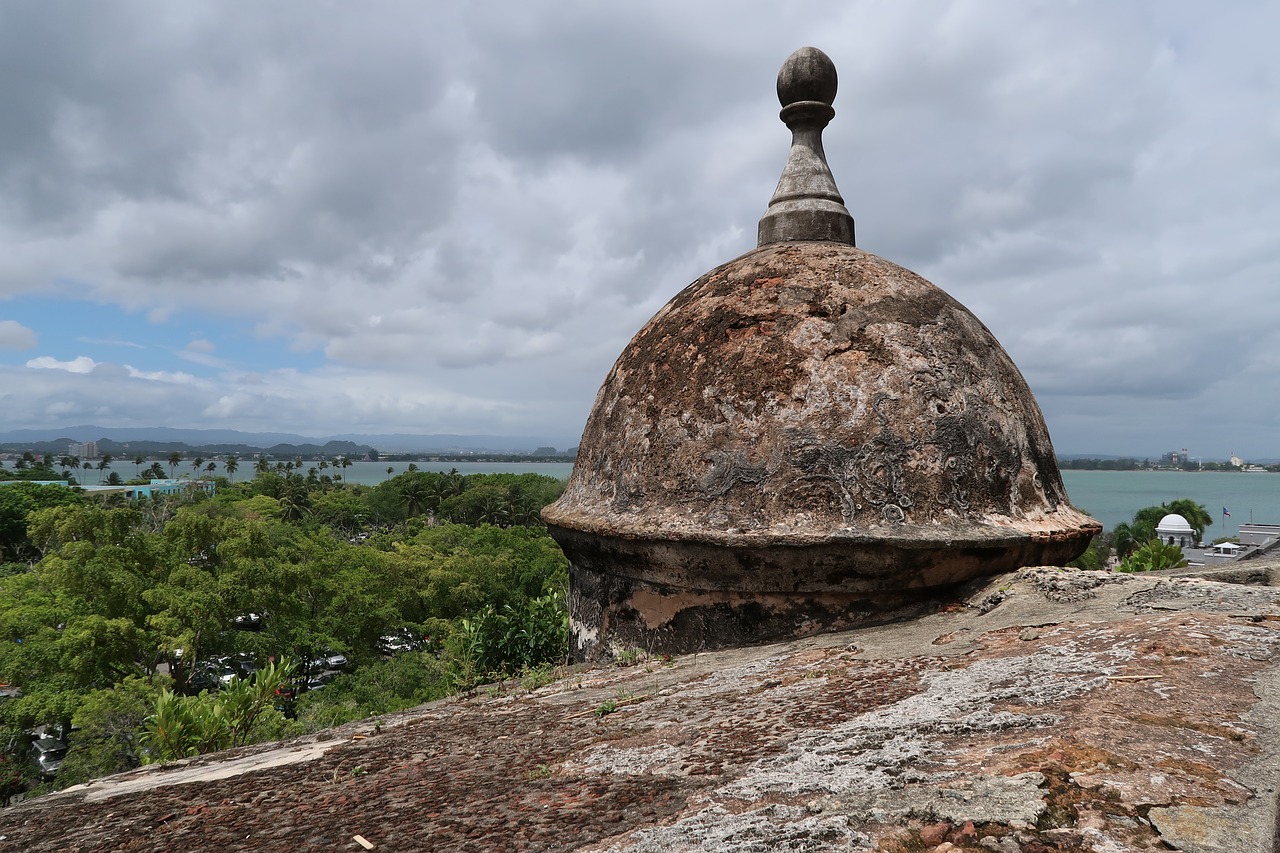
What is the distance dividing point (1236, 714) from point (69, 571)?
26068mm

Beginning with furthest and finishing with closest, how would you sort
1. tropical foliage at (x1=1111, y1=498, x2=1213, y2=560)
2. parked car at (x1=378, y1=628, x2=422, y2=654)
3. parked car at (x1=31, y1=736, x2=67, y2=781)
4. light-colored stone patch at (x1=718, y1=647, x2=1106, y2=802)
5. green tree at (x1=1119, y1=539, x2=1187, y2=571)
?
tropical foliage at (x1=1111, y1=498, x2=1213, y2=560), parked car at (x1=378, y1=628, x2=422, y2=654), parked car at (x1=31, y1=736, x2=67, y2=781), green tree at (x1=1119, y1=539, x2=1187, y2=571), light-colored stone patch at (x1=718, y1=647, x2=1106, y2=802)

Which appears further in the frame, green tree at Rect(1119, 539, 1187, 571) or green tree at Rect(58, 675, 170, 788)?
green tree at Rect(58, 675, 170, 788)

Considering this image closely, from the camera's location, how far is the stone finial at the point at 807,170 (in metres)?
5.98

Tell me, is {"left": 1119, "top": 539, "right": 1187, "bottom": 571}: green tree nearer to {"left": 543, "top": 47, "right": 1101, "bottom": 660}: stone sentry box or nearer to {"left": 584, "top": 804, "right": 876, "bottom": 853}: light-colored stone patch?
{"left": 543, "top": 47, "right": 1101, "bottom": 660}: stone sentry box

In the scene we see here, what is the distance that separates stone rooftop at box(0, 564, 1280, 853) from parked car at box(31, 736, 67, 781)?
27.1 meters

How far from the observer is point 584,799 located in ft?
7.53

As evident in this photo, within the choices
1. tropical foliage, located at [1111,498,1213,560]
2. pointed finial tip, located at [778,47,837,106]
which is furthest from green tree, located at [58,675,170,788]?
tropical foliage, located at [1111,498,1213,560]

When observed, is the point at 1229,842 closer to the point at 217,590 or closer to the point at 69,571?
the point at 217,590

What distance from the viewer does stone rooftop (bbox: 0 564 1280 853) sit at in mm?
1767

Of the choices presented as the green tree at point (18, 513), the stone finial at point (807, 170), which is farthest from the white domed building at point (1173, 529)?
the green tree at point (18, 513)

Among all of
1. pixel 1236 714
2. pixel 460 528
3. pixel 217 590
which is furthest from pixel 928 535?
pixel 460 528

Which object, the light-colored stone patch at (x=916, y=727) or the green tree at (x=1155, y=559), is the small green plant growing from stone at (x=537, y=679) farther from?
the green tree at (x=1155, y=559)

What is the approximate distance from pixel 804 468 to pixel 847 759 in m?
2.26

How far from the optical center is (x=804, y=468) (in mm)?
4340
